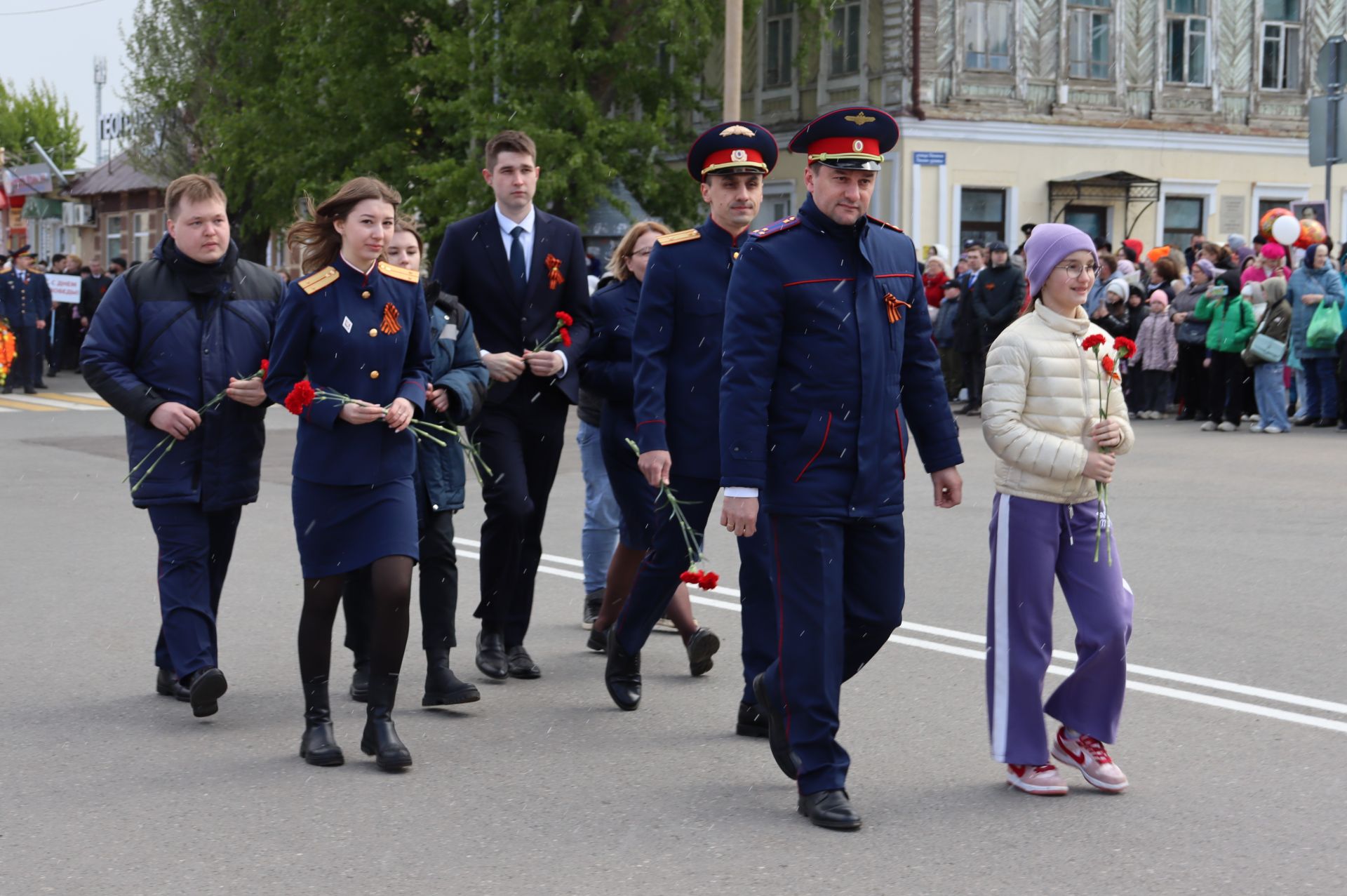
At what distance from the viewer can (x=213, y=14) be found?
3806 centimetres

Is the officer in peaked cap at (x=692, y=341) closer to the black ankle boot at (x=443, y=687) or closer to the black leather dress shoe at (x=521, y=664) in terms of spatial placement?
the black ankle boot at (x=443, y=687)

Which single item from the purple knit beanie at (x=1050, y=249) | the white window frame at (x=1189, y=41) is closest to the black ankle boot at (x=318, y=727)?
the purple knit beanie at (x=1050, y=249)

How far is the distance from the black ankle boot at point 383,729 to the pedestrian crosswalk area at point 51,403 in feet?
60.4

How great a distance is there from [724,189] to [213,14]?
1336 inches

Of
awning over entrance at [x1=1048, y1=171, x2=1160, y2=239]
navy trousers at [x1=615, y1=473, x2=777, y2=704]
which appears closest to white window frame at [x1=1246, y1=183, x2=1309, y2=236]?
awning over entrance at [x1=1048, y1=171, x2=1160, y2=239]

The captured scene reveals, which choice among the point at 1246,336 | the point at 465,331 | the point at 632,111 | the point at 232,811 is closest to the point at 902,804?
the point at 232,811

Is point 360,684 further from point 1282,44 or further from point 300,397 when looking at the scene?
point 1282,44

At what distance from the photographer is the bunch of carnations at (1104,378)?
5.63 metres

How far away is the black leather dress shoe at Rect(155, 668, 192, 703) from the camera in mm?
7023

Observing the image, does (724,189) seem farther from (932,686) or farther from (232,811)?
(232,811)

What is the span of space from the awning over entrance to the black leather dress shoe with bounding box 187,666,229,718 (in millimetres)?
29748

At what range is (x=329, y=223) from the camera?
621 centimetres

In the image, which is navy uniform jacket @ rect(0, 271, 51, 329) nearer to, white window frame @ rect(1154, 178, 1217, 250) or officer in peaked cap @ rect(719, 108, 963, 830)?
white window frame @ rect(1154, 178, 1217, 250)

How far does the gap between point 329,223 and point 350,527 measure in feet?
3.39
